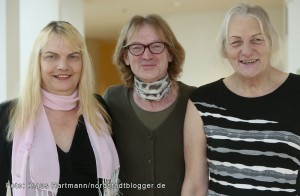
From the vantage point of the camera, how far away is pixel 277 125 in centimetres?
167

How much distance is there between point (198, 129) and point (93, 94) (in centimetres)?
62

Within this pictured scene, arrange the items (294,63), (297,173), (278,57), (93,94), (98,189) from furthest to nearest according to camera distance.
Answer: (294,63) < (93,94) < (98,189) < (278,57) < (297,173)

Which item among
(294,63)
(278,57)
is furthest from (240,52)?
(294,63)

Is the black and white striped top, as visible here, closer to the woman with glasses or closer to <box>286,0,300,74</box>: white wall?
the woman with glasses

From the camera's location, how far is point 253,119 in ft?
5.63

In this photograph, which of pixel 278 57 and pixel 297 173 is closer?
pixel 297 173

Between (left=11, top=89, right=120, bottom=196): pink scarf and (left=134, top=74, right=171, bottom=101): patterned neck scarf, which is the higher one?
(left=134, top=74, right=171, bottom=101): patterned neck scarf

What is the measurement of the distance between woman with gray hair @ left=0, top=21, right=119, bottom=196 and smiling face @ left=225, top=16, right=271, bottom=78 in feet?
2.53

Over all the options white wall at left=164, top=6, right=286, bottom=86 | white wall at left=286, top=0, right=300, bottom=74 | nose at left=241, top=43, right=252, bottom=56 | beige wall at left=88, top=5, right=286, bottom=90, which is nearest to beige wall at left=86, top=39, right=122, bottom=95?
beige wall at left=88, top=5, right=286, bottom=90

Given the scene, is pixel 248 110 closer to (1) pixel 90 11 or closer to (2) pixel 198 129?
(2) pixel 198 129

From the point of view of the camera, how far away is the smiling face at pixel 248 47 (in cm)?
169

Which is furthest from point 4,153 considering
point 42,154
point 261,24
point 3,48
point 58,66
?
point 3,48

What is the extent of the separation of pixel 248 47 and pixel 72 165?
3.30 feet

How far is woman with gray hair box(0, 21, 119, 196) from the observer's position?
70.9 inches
